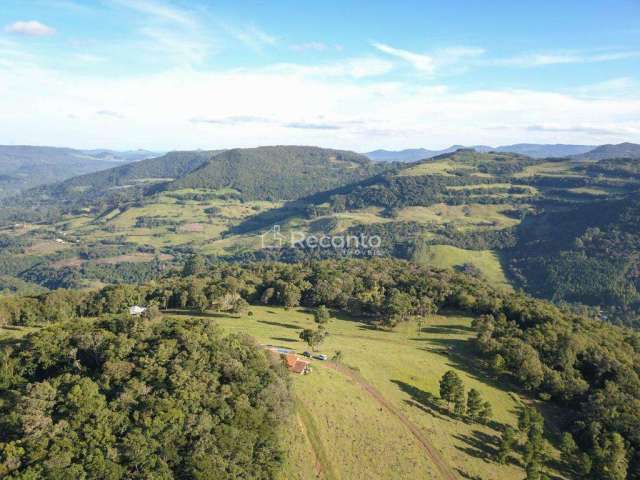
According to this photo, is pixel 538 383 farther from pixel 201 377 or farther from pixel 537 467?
pixel 201 377

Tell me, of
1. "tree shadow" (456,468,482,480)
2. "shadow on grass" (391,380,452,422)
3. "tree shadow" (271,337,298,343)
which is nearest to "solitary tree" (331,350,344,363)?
"shadow on grass" (391,380,452,422)

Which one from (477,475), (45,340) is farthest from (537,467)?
(45,340)

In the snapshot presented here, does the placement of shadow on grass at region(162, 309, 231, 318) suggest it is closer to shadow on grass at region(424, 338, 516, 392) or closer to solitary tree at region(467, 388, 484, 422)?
shadow on grass at region(424, 338, 516, 392)

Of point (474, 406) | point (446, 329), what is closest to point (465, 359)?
point (446, 329)

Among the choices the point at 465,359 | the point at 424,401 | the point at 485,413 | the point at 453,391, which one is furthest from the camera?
the point at 465,359

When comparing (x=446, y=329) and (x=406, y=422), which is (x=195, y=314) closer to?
(x=406, y=422)
